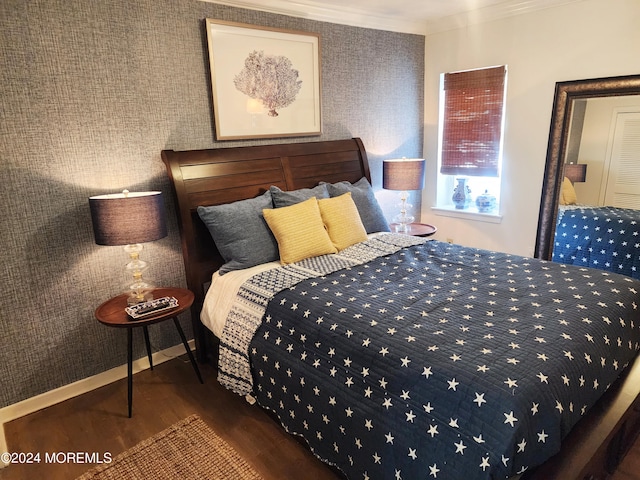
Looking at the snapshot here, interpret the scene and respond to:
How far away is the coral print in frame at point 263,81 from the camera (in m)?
2.70

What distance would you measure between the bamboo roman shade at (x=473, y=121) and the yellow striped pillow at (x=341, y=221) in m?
1.58

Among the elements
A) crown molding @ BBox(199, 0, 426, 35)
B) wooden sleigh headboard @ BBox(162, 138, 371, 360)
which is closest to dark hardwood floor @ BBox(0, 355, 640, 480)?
Answer: wooden sleigh headboard @ BBox(162, 138, 371, 360)

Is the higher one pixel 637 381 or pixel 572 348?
pixel 572 348

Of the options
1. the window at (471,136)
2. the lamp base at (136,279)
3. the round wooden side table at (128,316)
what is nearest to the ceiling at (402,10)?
the window at (471,136)

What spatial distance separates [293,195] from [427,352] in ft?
5.23

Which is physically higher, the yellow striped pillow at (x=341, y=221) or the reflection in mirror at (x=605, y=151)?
the reflection in mirror at (x=605, y=151)

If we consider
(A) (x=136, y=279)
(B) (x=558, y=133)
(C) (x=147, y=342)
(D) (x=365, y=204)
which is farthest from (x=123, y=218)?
(B) (x=558, y=133)

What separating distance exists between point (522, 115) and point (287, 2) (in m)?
2.09

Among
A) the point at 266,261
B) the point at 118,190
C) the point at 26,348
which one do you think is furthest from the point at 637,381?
the point at 26,348

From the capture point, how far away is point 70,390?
2.42 meters

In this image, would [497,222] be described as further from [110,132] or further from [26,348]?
[26,348]

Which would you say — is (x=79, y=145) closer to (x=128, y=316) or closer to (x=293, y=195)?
(x=128, y=316)

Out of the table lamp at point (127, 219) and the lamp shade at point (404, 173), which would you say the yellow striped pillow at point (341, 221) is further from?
the table lamp at point (127, 219)

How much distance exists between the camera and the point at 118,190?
2.43 metres
